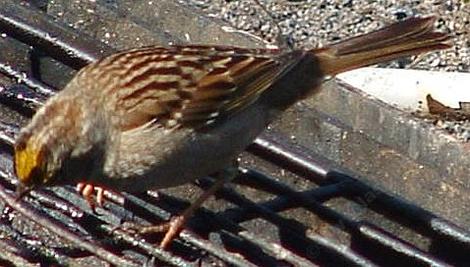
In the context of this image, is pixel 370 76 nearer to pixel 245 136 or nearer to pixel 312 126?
pixel 312 126

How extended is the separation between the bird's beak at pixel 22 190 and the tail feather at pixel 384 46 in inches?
47.6

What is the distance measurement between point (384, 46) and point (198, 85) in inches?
25.2

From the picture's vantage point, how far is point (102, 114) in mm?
5375

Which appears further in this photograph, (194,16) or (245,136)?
(194,16)

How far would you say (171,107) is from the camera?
214 inches

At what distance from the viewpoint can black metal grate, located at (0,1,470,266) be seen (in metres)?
4.95

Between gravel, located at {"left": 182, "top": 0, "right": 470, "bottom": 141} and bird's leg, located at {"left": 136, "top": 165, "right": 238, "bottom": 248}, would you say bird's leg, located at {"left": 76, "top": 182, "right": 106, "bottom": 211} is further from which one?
gravel, located at {"left": 182, "top": 0, "right": 470, "bottom": 141}

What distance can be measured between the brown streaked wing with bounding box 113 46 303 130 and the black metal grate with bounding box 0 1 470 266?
0.17 m

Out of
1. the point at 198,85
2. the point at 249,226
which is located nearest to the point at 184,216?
the point at 249,226

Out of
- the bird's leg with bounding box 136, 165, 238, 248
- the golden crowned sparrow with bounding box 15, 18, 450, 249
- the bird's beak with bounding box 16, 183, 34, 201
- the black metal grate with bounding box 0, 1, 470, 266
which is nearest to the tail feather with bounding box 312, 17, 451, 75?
the golden crowned sparrow with bounding box 15, 18, 450, 249

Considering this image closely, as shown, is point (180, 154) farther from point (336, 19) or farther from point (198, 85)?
point (336, 19)

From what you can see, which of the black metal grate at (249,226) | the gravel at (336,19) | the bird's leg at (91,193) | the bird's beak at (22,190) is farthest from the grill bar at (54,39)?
the gravel at (336,19)

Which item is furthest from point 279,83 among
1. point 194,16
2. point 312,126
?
point 194,16

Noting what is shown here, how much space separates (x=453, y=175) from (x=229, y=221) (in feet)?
3.32
